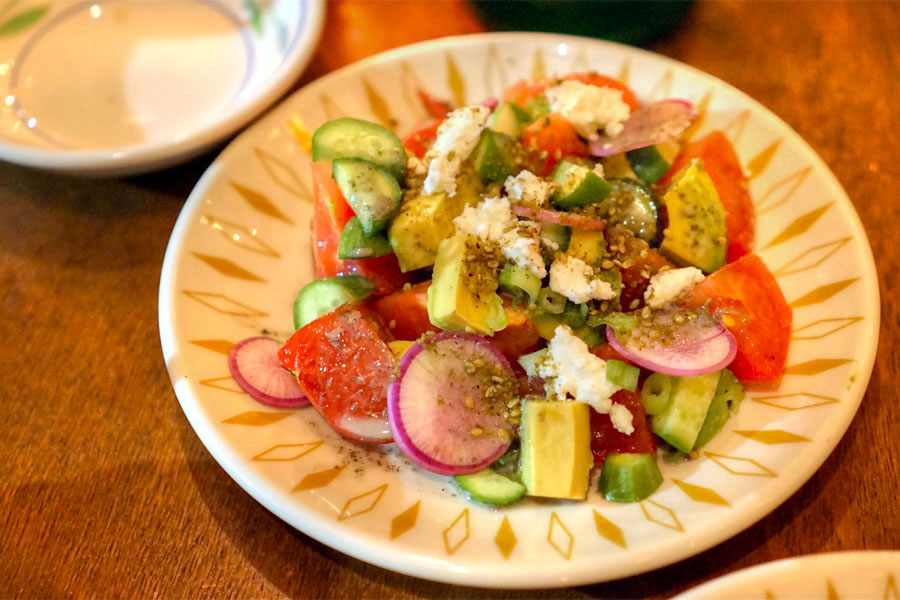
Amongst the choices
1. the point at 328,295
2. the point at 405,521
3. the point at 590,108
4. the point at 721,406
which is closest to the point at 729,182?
the point at 590,108

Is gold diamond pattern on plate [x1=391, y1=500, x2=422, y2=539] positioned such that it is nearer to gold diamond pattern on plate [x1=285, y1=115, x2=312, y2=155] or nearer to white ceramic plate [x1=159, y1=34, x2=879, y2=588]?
white ceramic plate [x1=159, y1=34, x2=879, y2=588]

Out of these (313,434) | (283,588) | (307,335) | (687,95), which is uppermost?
(687,95)

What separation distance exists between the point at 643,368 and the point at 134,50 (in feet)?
6.91

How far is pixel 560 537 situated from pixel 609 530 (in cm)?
9

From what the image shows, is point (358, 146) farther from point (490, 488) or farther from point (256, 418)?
point (490, 488)

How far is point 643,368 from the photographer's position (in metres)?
1.36

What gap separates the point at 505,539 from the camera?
1162 millimetres

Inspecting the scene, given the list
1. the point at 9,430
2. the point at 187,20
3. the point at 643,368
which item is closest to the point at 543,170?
the point at 643,368

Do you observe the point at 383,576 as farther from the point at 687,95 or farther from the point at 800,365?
the point at 687,95

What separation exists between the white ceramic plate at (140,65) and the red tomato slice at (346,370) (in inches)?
28.6

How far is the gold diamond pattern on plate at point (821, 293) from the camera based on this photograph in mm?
1442

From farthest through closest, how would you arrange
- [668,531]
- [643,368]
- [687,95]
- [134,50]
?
1. [134,50]
2. [687,95]
3. [643,368]
4. [668,531]

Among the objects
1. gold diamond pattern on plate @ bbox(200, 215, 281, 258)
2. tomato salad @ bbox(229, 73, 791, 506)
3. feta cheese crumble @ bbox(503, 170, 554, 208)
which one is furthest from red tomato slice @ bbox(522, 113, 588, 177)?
gold diamond pattern on plate @ bbox(200, 215, 281, 258)

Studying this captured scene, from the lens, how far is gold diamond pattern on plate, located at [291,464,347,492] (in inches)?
47.8
